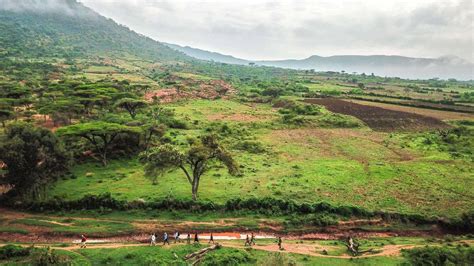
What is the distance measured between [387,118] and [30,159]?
84450mm

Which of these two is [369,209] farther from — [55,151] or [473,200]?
[55,151]

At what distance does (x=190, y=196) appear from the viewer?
41312mm

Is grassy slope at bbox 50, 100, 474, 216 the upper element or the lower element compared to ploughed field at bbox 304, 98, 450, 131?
lower

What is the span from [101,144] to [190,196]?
23.0 m

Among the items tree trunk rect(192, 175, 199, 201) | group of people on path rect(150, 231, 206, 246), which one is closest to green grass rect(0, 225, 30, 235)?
group of people on path rect(150, 231, 206, 246)

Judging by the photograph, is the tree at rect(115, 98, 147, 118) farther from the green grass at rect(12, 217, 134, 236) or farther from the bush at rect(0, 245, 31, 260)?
the bush at rect(0, 245, 31, 260)

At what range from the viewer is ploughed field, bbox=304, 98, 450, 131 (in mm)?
89875

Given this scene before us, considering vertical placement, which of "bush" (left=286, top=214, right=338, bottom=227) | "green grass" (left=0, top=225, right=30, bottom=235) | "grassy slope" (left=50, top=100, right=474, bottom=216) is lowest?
"green grass" (left=0, top=225, right=30, bottom=235)

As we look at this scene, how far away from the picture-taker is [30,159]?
37.8 meters

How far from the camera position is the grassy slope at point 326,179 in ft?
140

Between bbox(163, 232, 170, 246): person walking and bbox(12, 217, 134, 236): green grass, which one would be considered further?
bbox(12, 217, 134, 236): green grass

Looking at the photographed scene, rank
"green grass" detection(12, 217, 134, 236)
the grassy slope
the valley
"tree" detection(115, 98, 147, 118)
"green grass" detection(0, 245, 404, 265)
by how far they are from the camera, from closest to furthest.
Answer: "green grass" detection(0, 245, 404, 265)
the valley
"green grass" detection(12, 217, 134, 236)
the grassy slope
"tree" detection(115, 98, 147, 118)

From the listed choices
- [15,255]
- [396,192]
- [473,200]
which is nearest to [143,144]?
[15,255]

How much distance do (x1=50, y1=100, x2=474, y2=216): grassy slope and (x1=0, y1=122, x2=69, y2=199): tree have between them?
319 cm
